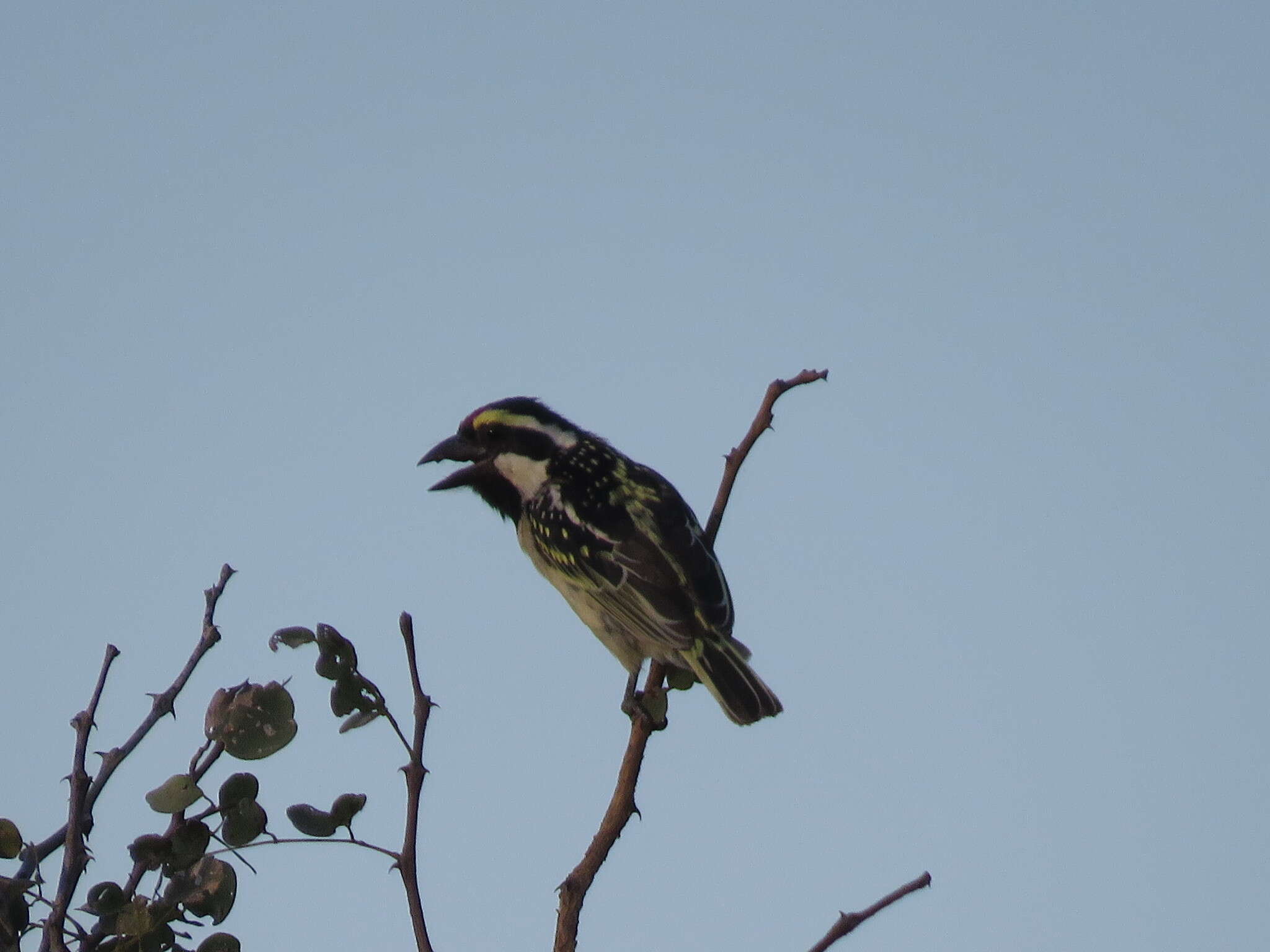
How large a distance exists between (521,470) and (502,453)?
12 centimetres

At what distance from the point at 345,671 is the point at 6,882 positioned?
29.4 inches

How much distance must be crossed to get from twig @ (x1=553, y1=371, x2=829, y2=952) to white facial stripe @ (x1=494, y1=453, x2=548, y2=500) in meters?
1.16

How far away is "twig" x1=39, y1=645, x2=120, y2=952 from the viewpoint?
2.05 m

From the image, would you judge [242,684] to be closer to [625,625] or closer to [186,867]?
[186,867]

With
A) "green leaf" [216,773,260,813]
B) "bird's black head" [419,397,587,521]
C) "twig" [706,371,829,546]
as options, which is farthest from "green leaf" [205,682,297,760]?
"bird's black head" [419,397,587,521]

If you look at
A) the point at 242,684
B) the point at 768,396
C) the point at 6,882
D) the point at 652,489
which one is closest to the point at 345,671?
the point at 242,684

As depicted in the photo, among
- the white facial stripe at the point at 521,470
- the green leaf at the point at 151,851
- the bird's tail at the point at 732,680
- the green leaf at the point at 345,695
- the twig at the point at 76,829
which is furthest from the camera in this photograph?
the white facial stripe at the point at 521,470

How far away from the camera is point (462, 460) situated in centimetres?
631

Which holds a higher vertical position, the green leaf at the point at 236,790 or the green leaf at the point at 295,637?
the green leaf at the point at 295,637

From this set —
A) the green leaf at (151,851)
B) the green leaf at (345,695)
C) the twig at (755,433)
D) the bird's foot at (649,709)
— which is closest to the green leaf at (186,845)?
the green leaf at (151,851)

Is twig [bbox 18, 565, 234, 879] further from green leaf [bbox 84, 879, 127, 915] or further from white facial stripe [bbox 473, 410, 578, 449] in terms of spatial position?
white facial stripe [bbox 473, 410, 578, 449]

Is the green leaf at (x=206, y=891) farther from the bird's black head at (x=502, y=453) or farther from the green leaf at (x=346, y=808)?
the bird's black head at (x=502, y=453)

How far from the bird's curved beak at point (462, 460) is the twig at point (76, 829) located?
3940 millimetres

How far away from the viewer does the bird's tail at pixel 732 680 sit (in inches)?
197
